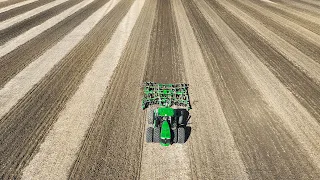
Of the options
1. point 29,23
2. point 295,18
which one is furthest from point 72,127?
point 295,18

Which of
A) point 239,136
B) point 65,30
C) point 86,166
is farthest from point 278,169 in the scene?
point 65,30

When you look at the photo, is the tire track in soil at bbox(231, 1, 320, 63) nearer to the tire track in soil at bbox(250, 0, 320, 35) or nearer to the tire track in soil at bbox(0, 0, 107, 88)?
the tire track in soil at bbox(250, 0, 320, 35)

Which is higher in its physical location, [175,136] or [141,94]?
[175,136]

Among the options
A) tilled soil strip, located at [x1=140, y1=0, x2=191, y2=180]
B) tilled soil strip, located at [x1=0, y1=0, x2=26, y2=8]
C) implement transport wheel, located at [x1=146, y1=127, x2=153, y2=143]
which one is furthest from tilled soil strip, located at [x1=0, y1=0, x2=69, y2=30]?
implement transport wheel, located at [x1=146, y1=127, x2=153, y2=143]

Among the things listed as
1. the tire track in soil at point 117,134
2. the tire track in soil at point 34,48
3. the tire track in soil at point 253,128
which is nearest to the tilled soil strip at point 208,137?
the tire track in soil at point 253,128

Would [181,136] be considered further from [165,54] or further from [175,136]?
[165,54]

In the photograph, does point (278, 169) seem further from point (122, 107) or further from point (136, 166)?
point (122, 107)
